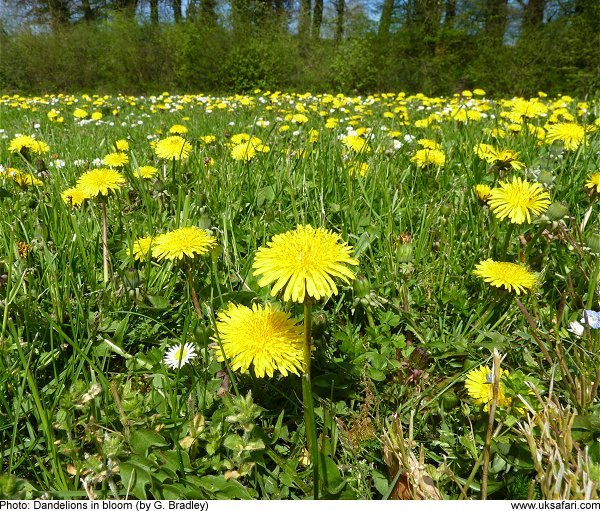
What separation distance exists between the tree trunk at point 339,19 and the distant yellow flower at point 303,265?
1574cm

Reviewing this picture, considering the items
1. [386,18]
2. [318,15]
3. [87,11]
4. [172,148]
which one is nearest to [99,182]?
[172,148]

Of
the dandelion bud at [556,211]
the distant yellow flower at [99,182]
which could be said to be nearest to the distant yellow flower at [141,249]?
the distant yellow flower at [99,182]

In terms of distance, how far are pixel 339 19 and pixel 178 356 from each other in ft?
60.0

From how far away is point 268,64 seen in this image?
12.9 m

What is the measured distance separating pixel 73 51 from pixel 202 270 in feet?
52.7

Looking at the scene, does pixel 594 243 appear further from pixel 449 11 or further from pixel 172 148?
pixel 449 11

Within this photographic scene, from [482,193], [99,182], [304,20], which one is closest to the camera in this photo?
[99,182]

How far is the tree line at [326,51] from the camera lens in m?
11.6

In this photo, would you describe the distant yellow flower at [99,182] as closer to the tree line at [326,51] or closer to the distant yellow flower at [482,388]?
the distant yellow flower at [482,388]

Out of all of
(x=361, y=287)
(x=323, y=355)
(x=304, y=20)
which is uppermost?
(x=304, y=20)

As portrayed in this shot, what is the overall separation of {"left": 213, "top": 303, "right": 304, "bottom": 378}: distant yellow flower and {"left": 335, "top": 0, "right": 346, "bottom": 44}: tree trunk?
1572 cm

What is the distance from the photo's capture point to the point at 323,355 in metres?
1.04
